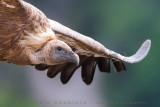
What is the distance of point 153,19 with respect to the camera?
9.78m

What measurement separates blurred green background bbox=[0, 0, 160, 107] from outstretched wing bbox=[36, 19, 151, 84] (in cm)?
368

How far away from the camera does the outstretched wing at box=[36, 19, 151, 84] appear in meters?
3.92

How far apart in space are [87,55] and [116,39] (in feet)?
16.0

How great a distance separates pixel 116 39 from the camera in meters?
9.20

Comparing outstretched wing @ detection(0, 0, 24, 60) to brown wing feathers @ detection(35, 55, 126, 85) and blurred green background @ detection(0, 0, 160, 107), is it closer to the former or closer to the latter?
brown wing feathers @ detection(35, 55, 126, 85)

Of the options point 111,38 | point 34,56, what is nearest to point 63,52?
point 34,56

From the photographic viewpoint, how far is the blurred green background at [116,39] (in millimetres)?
8352

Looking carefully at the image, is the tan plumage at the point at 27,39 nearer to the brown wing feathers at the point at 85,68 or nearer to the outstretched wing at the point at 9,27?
the outstretched wing at the point at 9,27

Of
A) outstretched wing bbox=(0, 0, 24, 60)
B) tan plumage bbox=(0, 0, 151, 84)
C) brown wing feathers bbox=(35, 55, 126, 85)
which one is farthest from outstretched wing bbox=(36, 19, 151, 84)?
outstretched wing bbox=(0, 0, 24, 60)

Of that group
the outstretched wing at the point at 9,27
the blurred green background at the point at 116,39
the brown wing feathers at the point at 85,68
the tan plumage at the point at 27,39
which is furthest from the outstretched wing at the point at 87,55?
the blurred green background at the point at 116,39

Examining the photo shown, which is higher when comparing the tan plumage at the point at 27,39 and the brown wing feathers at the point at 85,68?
the tan plumage at the point at 27,39

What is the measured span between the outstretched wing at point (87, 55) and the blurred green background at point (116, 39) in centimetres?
368

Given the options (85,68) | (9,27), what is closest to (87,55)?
(85,68)

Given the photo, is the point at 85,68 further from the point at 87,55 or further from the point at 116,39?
the point at 116,39
